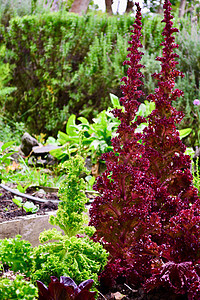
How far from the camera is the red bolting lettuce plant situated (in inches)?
52.0

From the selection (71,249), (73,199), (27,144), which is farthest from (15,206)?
(27,144)

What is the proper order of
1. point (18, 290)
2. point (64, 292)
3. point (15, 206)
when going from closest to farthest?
point (18, 290) → point (64, 292) → point (15, 206)

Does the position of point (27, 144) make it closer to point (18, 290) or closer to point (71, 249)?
point (71, 249)

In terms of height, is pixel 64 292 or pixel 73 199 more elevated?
pixel 73 199

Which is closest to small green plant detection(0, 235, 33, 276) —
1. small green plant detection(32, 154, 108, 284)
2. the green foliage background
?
small green plant detection(32, 154, 108, 284)

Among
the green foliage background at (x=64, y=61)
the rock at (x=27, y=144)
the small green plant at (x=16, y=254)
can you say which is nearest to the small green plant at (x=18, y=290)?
the small green plant at (x=16, y=254)

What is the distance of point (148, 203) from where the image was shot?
144 cm

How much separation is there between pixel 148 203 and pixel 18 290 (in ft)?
2.22

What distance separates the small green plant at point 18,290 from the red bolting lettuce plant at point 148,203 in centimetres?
50

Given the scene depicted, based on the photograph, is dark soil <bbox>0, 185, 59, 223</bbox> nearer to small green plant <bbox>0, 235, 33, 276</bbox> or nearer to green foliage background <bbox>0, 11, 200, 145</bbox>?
small green plant <bbox>0, 235, 33, 276</bbox>

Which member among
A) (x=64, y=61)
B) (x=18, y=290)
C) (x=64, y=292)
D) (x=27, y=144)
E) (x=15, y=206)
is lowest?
(x=27, y=144)

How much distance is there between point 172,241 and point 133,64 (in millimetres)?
801

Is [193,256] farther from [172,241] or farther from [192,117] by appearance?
[192,117]

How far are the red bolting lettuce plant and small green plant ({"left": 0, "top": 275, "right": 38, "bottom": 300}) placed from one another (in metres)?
0.50
